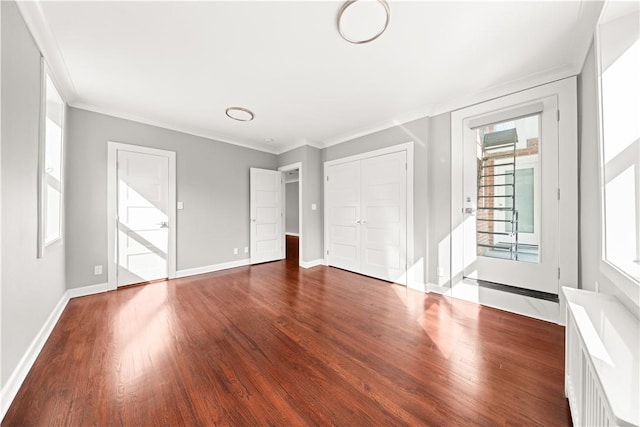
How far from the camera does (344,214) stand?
4.29 m

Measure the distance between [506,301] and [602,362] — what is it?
7.22ft

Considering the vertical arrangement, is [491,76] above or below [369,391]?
above

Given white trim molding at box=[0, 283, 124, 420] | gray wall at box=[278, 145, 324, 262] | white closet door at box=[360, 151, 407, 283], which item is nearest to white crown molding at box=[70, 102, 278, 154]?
gray wall at box=[278, 145, 324, 262]

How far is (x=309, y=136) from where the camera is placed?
4.33 meters

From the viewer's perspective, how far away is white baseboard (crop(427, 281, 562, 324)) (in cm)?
231

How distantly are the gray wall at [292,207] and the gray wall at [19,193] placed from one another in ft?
23.8

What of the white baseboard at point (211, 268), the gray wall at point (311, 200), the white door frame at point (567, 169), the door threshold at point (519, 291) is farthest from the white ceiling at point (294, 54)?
the white baseboard at point (211, 268)

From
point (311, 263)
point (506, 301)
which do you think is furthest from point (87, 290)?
point (506, 301)

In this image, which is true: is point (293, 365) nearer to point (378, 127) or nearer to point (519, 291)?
point (519, 291)

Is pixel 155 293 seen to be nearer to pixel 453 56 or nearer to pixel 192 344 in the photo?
pixel 192 344

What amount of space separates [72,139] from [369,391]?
431cm

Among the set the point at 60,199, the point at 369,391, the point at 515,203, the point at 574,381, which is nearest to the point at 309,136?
the point at 515,203

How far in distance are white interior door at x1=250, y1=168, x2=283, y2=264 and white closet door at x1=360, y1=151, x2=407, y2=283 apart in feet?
6.54

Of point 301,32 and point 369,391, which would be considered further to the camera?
point 301,32
